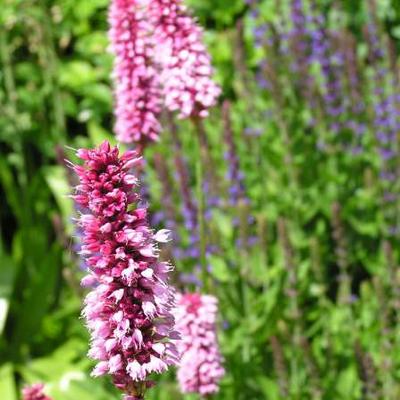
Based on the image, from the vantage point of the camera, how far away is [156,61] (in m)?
3.74

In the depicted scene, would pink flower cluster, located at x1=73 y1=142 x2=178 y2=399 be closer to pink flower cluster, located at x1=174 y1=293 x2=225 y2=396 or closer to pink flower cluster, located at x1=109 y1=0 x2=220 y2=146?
pink flower cluster, located at x1=174 y1=293 x2=225 y2=396

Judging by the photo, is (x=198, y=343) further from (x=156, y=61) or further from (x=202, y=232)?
(x=156, y=61)

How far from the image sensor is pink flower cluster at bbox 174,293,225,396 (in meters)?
3.35

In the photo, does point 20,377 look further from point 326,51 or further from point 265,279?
point 326,51

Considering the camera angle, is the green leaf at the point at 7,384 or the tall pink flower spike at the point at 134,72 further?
the green leaf at the point at 7,384

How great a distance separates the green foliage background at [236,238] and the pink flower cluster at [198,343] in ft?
1.37

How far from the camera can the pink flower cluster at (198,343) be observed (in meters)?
3.35

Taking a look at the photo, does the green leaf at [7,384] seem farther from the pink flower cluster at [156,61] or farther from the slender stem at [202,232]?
the pink flower cluster at [156,61]

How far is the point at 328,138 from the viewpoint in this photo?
19.5 feet

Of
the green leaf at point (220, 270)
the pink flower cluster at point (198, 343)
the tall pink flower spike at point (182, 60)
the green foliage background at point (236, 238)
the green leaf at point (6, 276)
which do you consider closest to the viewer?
the pink flower cluster at point (198, 343)

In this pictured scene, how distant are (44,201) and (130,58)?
11.4 feet

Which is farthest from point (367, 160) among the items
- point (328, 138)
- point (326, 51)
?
point (326, 51)

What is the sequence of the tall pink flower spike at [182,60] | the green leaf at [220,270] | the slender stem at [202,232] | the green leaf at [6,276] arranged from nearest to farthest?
the tall pink flower spike at [182,60] < the slender stem at [202,232] < the green leaf at [220,270] < the green leaf at [6,276]

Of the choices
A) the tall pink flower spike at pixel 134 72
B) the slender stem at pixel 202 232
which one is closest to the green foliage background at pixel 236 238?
the slender stem at pixel 202 232
